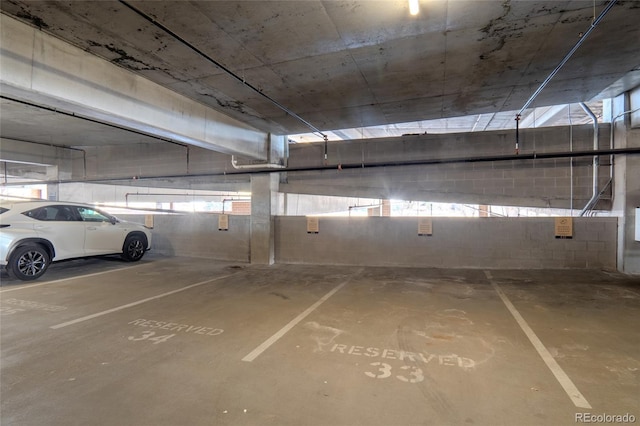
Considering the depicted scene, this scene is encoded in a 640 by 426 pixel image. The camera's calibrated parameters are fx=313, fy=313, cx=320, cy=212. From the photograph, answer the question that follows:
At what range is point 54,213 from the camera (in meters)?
6.61

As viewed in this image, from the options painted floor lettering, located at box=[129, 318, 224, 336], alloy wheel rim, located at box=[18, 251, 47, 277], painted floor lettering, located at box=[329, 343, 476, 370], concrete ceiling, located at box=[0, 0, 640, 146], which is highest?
concrete ceiling, located at box=[0, 0, 640, 146]

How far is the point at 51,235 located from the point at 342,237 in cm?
627

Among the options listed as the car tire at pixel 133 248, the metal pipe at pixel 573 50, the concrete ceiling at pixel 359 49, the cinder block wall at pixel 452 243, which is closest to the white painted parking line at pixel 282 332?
the cinder block wall at pixel 452 243

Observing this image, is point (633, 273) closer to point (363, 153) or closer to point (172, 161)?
point (363, 153)

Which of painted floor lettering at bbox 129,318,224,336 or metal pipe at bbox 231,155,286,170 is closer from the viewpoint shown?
painted floor lettering at bbox 129,318,224,336

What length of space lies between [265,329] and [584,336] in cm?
350

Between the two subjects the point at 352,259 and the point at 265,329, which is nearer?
the point at 265,329

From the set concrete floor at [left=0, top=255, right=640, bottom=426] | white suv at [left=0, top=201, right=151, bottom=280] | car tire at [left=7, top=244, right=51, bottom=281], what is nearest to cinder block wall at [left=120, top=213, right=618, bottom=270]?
concrete floor at [left=0, top=255, right=640, bottom=426]

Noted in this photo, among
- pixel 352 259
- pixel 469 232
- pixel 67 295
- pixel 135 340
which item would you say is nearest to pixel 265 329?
pixel 135 340

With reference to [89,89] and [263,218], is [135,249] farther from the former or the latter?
[89,89]

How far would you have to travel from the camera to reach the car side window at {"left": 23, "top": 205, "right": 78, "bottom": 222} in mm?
6236

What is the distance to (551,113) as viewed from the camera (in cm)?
976

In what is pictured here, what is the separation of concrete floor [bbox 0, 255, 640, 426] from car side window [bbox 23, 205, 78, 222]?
145 centimetres

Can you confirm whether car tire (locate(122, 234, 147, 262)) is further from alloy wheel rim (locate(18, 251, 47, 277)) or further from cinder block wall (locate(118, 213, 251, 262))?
alloy wheel rim (locate(18, 251, 47, 277))
